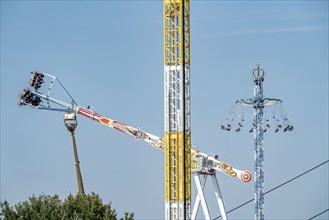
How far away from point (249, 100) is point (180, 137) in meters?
22.3

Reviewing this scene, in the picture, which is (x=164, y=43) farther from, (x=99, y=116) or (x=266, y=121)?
(x=99, y=116)

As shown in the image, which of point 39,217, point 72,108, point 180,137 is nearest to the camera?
point 180,137

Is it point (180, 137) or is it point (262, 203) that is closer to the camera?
point (180, 137)

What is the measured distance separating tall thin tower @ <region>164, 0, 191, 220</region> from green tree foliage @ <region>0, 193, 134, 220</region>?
31.5 ft

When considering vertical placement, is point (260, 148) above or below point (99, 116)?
below

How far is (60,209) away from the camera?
231ft

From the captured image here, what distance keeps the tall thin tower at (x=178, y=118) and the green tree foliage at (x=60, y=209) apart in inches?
379

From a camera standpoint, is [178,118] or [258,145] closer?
[178,118]

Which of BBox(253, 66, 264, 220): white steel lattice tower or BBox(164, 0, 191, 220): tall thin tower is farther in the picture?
BBox(253, 66, 264, 220): white steel lattice tower

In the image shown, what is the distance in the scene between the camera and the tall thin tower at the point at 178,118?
6178 centimetres

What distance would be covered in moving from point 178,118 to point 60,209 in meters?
13.7

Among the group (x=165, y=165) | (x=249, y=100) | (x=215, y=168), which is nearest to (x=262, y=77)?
(x=249, y=100)

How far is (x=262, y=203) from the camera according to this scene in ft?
260

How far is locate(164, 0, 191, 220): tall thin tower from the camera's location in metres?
61.8
